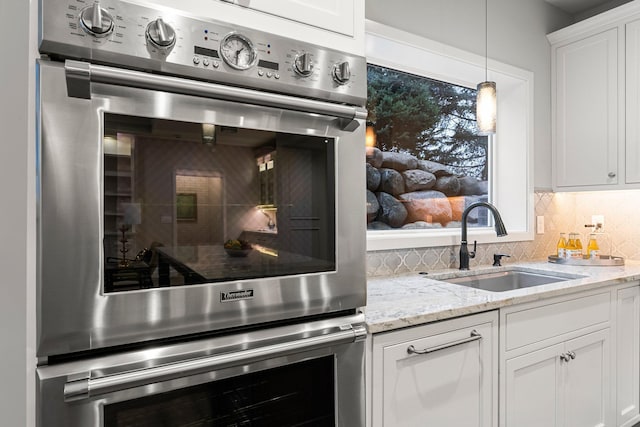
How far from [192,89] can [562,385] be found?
6.31 ft

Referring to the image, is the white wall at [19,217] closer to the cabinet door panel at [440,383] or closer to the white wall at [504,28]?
the cabinet door panel at [440,383]

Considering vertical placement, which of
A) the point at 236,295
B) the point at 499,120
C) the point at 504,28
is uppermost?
the point at 504,28

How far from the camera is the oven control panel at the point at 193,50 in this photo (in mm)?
764

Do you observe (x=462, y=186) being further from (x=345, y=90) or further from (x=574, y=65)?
(x=345, y=90)

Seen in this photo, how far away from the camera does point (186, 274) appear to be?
90 cm

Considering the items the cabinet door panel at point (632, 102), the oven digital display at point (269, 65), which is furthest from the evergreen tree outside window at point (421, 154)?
the oven digital display at point (269, 65)

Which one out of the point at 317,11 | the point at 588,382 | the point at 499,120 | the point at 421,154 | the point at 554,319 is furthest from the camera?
the point at 499,120

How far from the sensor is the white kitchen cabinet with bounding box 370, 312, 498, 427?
1.20 meters

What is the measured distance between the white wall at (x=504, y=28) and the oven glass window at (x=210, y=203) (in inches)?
51.7

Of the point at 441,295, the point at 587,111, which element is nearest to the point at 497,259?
the point at 441,295

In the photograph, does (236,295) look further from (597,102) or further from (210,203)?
(597,102)

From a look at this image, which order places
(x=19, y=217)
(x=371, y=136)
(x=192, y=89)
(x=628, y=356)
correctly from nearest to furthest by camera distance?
1. (x=19, y=217)
2. (x=192, y=89)
3. (x=628, y=356)
4. (x=371, y=136)

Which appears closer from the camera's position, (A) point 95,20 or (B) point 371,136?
(A) point 95,20

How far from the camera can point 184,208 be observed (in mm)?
904
